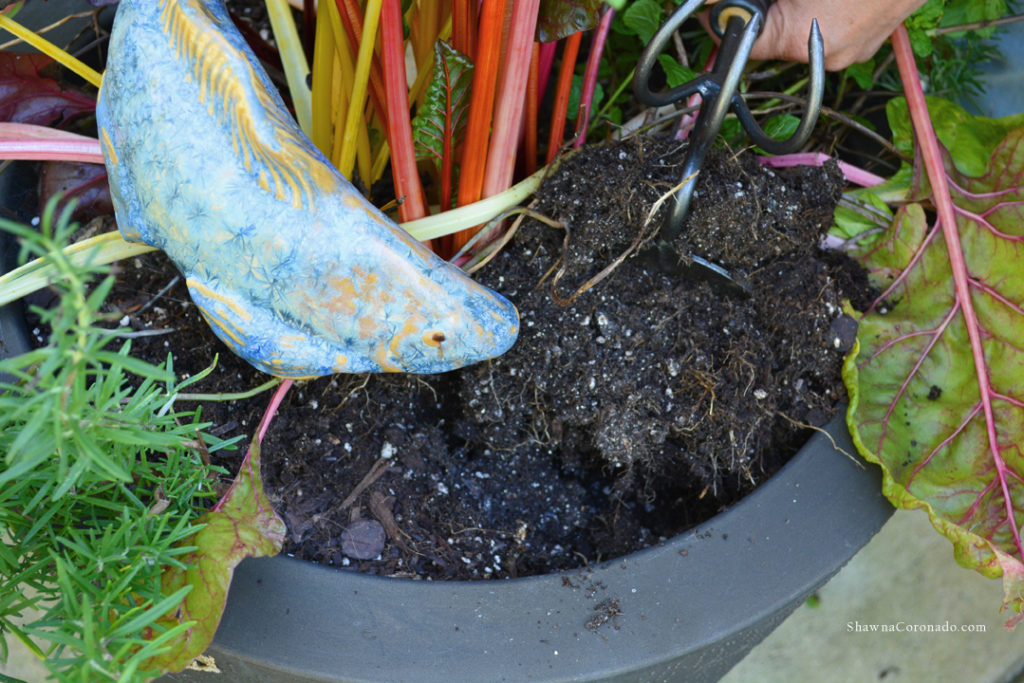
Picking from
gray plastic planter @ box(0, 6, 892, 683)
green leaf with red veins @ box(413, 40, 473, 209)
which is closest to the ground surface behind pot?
gray plastic planter @ box(0, 6, 892, 683)

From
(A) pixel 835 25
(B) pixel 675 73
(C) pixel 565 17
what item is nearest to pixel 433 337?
(C) pixel 565 17

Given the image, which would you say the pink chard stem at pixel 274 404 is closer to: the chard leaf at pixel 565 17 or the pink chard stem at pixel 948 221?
the chard leaf at pixel 565 17

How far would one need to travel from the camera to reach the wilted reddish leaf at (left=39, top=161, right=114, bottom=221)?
0.72 m

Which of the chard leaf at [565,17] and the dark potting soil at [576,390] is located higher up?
the chard leaf at [565,17]

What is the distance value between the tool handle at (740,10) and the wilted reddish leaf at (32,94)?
1.97 feet

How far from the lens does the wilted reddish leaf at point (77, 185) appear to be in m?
0.72

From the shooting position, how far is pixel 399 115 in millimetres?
610

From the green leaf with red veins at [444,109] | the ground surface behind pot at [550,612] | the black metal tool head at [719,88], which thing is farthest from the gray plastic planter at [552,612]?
the green leaf with red veins at [444,109]

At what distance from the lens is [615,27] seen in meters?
0.79

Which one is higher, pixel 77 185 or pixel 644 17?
pixel 644 17

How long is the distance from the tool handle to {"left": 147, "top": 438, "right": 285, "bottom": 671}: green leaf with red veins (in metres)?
0.51

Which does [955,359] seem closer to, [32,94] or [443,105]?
[443,105]

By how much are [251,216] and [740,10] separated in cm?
40

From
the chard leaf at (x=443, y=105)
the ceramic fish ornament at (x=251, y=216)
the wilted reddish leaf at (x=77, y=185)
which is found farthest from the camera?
the wilted reddish leaf at (x=77, y=185)
